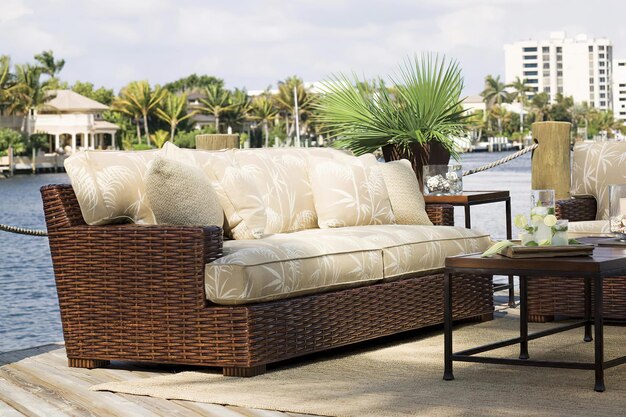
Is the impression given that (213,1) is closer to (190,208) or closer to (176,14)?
(176,14)

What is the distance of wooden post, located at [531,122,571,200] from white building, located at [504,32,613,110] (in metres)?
129

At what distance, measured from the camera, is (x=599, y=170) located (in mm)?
5590

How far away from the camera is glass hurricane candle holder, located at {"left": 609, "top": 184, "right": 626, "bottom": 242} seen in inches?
151

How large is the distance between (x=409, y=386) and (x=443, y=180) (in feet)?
7.40

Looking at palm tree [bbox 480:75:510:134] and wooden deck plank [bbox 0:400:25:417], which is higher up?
palm tree [bbox 480:75:510:134]

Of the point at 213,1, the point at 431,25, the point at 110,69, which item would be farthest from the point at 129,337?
the point at 213,1

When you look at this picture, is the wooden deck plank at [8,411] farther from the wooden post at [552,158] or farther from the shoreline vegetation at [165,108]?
the shoreline vegetation at [165,108]

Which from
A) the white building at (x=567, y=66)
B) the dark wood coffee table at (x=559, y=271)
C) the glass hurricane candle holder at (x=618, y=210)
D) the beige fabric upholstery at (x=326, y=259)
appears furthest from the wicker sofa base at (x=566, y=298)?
the white building at (x=567, y=66)

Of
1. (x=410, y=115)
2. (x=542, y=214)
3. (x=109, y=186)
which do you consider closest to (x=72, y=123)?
(x=410, y=115)

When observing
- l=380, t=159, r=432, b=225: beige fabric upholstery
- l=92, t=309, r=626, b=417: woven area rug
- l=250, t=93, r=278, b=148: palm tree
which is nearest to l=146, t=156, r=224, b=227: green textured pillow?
l=92, t=309, r=626, b=417: woven area rug

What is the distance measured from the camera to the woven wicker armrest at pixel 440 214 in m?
5.18

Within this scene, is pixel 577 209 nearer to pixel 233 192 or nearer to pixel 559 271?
pixel 233 192

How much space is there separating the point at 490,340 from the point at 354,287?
2.03 ft

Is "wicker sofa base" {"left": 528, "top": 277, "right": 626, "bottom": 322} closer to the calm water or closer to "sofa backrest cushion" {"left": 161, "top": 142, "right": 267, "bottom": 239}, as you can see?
"sofa backrest cushion" {"left": 161, "top": 142, "right": 267, "bottom": 239}
